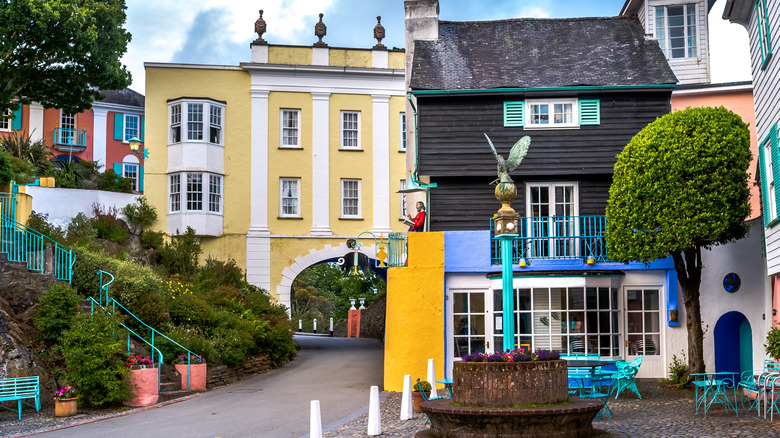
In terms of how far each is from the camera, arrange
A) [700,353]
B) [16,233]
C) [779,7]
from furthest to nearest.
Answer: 1. [16,233]
2. [700,353]
3. [779,7]

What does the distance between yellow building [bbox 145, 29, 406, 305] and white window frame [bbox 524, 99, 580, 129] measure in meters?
12.5

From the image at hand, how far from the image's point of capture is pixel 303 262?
32562 mm

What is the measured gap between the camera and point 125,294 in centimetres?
2030

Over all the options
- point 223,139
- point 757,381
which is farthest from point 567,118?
point 223,139

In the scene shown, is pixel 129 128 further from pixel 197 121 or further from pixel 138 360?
pixel 138 360

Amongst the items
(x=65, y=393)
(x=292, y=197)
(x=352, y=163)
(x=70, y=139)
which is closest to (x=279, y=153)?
(x=292, y=197)

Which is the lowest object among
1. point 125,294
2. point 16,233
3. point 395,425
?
point 395,425

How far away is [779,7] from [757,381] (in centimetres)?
636

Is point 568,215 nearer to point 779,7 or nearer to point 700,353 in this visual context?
point 700,353

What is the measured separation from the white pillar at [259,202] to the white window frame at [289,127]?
0.59 m

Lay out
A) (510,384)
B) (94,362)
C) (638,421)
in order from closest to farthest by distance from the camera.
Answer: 1. (510,384)
2. (638,421)
3. (94,362)

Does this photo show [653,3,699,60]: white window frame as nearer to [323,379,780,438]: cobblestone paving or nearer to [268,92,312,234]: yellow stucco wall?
[323,379,780,438]: cobblestone paving

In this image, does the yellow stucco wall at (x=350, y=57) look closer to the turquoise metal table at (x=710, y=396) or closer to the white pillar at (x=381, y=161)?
the white pillar at (x=381, y=161)

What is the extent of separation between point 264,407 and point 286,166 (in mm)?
16865
